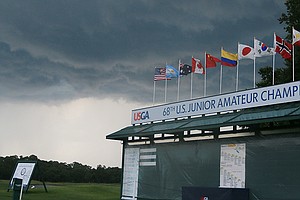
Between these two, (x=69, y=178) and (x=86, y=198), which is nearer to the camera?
(x=86, y=198)

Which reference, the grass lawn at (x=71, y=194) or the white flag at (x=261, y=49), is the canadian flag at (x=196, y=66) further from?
the grass lawn at (x=71, y=194)

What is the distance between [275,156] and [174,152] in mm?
5537

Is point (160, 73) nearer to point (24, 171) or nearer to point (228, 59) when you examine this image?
point (228, 59)

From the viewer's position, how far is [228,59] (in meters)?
22.5

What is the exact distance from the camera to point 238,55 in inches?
866

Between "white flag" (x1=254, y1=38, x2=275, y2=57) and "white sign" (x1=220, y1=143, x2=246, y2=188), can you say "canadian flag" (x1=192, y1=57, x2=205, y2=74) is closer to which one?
"white flag" (x1=254, y1=38, x2=275, y2=57)

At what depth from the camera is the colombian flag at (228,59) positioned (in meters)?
22.4

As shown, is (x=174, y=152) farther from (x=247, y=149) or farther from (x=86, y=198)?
(x=86, y=198)

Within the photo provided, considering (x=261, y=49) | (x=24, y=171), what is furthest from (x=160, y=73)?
(x=24, y=171)

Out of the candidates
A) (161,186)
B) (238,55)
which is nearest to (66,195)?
(161,186)

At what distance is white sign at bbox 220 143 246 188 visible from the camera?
17.4m

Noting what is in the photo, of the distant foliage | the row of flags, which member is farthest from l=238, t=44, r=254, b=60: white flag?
the distant foliage

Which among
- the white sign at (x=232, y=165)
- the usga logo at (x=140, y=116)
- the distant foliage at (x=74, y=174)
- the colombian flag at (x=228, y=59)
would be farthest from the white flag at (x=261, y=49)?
the distant foliage at (x=74, y=174)

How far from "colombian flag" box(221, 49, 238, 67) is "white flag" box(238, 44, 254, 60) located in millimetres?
495
